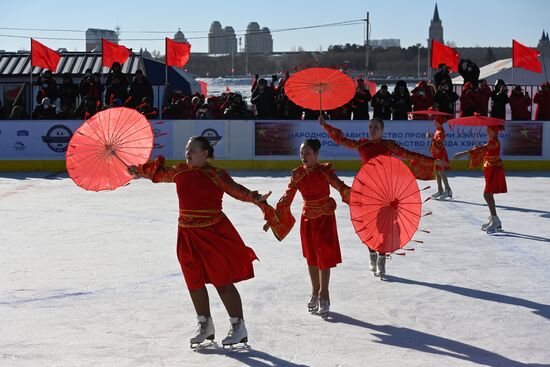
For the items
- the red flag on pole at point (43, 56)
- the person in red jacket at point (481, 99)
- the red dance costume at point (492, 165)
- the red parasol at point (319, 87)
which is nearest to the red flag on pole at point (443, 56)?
the person in red jacket at point (481, 99)

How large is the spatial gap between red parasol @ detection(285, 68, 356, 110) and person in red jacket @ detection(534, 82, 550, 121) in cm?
1215

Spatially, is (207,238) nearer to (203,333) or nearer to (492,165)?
(203,333)

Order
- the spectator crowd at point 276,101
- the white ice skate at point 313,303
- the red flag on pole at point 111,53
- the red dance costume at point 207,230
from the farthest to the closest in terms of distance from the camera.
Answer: the red flag on pole at point 111,53
the spectator crowd at point 276,101
the white ice skate at point 313,303
the red dance costume at point 207,230

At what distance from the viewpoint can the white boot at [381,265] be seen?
8382mm

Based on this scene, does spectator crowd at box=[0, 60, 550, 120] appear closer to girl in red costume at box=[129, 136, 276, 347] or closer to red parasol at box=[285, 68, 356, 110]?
red parasol at box=[285, 68, 356, 110]

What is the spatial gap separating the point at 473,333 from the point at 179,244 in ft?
7.82

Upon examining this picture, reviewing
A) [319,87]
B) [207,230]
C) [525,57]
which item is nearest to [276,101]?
[525,57]

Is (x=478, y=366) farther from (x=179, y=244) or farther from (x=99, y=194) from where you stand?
(x=99, y=194)

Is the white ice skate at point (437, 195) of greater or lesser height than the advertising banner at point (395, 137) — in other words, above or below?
below

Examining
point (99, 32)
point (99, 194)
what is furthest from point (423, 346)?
point (99, 32)

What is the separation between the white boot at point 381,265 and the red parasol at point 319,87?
1.63 meters

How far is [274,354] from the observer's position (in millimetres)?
6000

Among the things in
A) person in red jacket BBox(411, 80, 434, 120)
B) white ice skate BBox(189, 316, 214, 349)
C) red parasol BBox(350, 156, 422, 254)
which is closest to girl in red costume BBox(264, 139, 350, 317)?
red parasol BBox(350, 156, 422, 254)

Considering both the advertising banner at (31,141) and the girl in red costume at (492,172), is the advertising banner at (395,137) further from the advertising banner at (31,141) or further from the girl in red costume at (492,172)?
the girl in red costume at (492,172)
